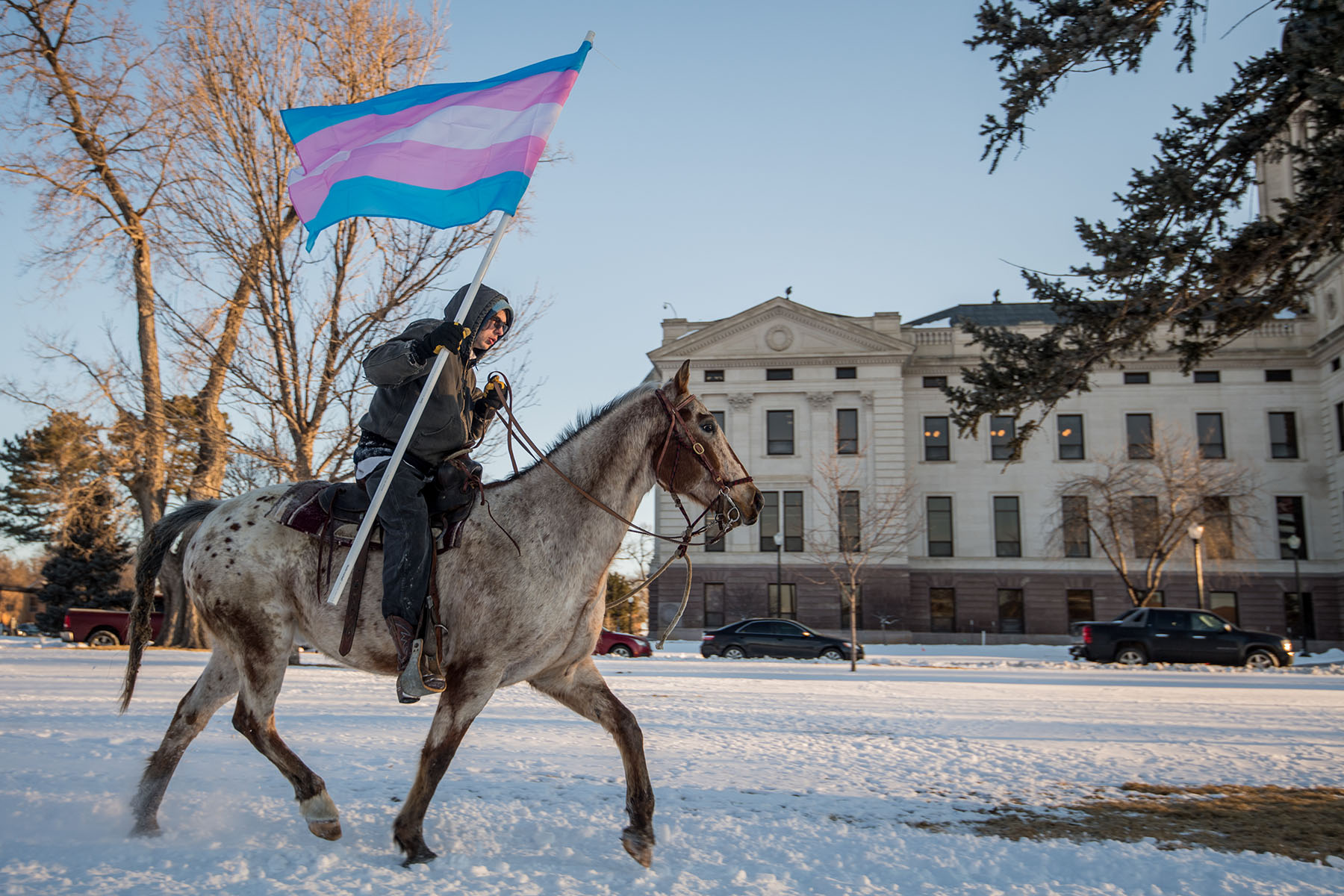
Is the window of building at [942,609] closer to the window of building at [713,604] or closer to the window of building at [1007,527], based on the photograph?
the window of building at [1007,527]

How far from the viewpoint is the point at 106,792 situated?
552 centimetres

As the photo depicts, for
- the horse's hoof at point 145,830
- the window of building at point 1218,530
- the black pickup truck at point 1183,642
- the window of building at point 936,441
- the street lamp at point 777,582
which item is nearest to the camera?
the horse's hoof at point 145,830

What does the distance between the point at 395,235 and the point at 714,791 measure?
16652mm

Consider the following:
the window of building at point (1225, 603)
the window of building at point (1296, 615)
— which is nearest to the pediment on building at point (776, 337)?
the window of building at point (1225, 603)

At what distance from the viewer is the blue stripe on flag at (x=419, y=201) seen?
5496 mm

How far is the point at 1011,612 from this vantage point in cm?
4569

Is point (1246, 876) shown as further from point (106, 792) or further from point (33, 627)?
point (33, 627)

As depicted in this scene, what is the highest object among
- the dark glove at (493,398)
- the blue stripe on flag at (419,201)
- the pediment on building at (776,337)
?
the pediment on building at (776,337)

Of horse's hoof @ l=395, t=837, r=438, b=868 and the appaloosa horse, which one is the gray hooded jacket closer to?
the appaloosa horse

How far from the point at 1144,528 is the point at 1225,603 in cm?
969

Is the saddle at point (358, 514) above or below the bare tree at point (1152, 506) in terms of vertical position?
below

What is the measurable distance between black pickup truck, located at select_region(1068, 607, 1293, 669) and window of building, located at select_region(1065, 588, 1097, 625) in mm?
19291

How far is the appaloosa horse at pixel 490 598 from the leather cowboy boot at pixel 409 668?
13 centimetres

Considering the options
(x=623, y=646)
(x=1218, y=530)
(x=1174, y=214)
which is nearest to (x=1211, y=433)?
(x=1218, y=530)
